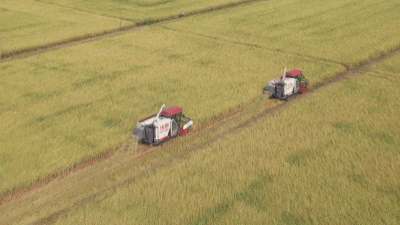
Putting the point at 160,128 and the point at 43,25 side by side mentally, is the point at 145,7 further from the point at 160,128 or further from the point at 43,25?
the point at 160,128

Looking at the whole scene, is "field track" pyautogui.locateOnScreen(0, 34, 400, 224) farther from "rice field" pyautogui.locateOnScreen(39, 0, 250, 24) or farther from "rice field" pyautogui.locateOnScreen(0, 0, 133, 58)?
"rice field" pyautogui.locateOnScreen(39, 0, 250, 24)

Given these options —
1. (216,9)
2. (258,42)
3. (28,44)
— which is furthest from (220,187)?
(216,9)

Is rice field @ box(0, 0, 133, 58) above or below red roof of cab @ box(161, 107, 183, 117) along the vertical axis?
below

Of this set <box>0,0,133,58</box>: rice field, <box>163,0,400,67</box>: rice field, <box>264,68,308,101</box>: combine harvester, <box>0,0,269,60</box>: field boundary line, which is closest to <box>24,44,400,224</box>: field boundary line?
<box>264,68,308,101</box>: combine harvester

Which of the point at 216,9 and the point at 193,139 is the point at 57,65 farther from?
the point at 216,9

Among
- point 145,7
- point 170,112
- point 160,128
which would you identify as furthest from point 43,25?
point 160,128

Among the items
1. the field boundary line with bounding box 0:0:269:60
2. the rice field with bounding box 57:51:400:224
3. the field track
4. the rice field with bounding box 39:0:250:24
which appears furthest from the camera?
the rice field with bounding box 39:0:250:24

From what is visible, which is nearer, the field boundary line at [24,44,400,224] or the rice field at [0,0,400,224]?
the rice field at [0,0,400,224]
